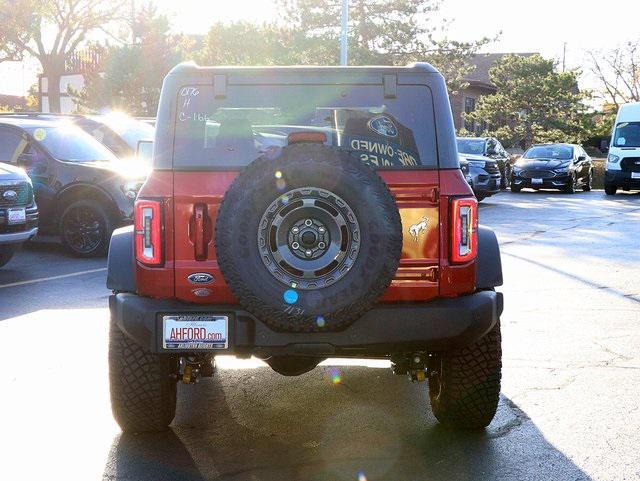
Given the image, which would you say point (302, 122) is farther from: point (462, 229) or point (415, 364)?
point (415, 364)

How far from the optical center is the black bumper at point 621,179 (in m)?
27.9

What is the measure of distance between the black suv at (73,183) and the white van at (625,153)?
60.6 ft

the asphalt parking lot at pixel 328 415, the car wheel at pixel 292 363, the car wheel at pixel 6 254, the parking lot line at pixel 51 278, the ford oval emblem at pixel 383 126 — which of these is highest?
the ford oval emblem at pixel 383 126

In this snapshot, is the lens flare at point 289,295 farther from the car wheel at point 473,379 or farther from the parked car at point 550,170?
the parked car at point 550,170

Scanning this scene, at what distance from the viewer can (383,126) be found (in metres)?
4.82

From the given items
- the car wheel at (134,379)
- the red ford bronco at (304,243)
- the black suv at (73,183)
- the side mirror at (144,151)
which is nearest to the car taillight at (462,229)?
the red ford bronco at (304,243)

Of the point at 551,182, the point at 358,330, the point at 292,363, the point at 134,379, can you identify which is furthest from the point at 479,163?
the point at 358,330

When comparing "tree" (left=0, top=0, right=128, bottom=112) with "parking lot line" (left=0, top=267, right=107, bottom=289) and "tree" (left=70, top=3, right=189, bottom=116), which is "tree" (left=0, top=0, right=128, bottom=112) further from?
"parking lot line" (left=0, top=267, right=107, bottom=289)

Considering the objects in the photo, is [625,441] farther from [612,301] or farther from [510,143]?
[510,143]

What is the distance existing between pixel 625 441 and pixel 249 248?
6.97 feet

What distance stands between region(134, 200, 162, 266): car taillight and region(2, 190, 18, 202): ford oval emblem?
638 cm

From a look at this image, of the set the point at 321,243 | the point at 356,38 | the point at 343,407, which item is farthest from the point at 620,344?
the point at 356,38

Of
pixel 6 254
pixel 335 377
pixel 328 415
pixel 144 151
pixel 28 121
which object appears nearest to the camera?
pixel 328 415

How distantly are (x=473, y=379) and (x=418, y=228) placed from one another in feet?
2.74
